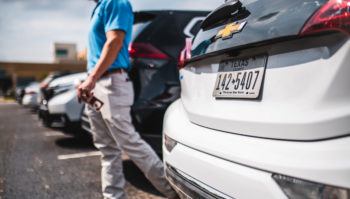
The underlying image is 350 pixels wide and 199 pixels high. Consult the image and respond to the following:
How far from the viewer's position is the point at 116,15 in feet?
7.62

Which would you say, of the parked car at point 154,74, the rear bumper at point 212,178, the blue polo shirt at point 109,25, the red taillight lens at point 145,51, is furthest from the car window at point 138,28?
the rear bumper at point 212,178

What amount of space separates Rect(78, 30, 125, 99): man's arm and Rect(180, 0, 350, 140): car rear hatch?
749mm

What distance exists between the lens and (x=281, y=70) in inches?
49.6

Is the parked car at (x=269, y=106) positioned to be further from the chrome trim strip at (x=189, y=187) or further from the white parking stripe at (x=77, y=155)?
the white parking stripe at (x=77, y=155)

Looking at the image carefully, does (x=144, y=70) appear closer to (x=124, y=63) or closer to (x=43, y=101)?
(x=124, y=63)

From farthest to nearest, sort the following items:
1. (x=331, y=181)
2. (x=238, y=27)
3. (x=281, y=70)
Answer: (x=238, y=27)
(x=281, y=70)
(x=331, y=181)

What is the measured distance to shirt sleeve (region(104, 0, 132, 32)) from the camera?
231 cm

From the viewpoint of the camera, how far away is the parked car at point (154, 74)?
9.02 feet

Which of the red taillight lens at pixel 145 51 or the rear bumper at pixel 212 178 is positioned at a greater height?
the red taillight lens at pixel 145 51

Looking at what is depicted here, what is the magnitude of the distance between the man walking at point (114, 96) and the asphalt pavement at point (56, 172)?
461 mm

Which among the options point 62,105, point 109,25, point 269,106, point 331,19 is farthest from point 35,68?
point 331,19

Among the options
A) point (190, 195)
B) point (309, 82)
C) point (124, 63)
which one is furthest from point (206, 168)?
point (124, 63)

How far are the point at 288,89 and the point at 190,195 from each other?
2.31 ft

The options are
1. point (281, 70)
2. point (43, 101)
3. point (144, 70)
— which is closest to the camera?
point (281, 70)
